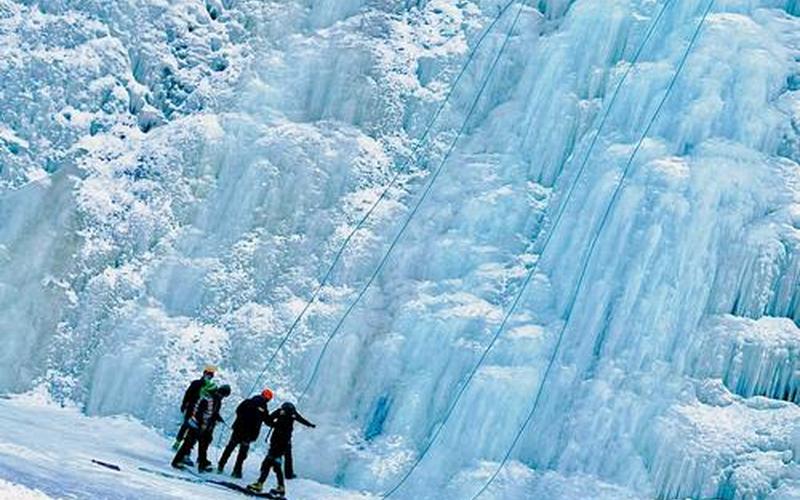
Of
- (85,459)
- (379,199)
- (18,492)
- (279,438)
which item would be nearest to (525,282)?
(379,199)

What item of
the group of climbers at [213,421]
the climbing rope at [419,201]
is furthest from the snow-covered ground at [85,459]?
the climbing rope at [419,201]

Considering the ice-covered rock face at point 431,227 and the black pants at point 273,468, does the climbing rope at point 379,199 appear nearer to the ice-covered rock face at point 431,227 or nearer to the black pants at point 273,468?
the ice-covered rock face at point 431,227

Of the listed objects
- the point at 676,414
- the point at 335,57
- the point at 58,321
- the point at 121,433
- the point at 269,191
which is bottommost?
the point at 121,433

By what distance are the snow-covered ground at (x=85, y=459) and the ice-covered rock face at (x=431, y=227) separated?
19.6 inches

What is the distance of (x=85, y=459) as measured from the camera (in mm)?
12555

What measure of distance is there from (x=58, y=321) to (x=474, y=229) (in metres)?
6.09

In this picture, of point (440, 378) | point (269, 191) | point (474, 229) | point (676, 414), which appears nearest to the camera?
point (676, 414)

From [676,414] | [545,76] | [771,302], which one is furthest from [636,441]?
[545,76]

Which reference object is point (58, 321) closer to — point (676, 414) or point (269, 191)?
point (269, 191)

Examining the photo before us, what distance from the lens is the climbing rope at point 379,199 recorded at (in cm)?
1691

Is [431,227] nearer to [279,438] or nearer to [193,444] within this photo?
[279,438]

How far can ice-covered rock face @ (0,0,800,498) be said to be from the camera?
1473 centimetres

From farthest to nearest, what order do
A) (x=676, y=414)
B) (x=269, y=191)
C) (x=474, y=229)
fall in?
(x=269, y=191)
(x=474, y=229)
(x=676, y=414)

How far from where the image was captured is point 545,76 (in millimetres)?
17703
